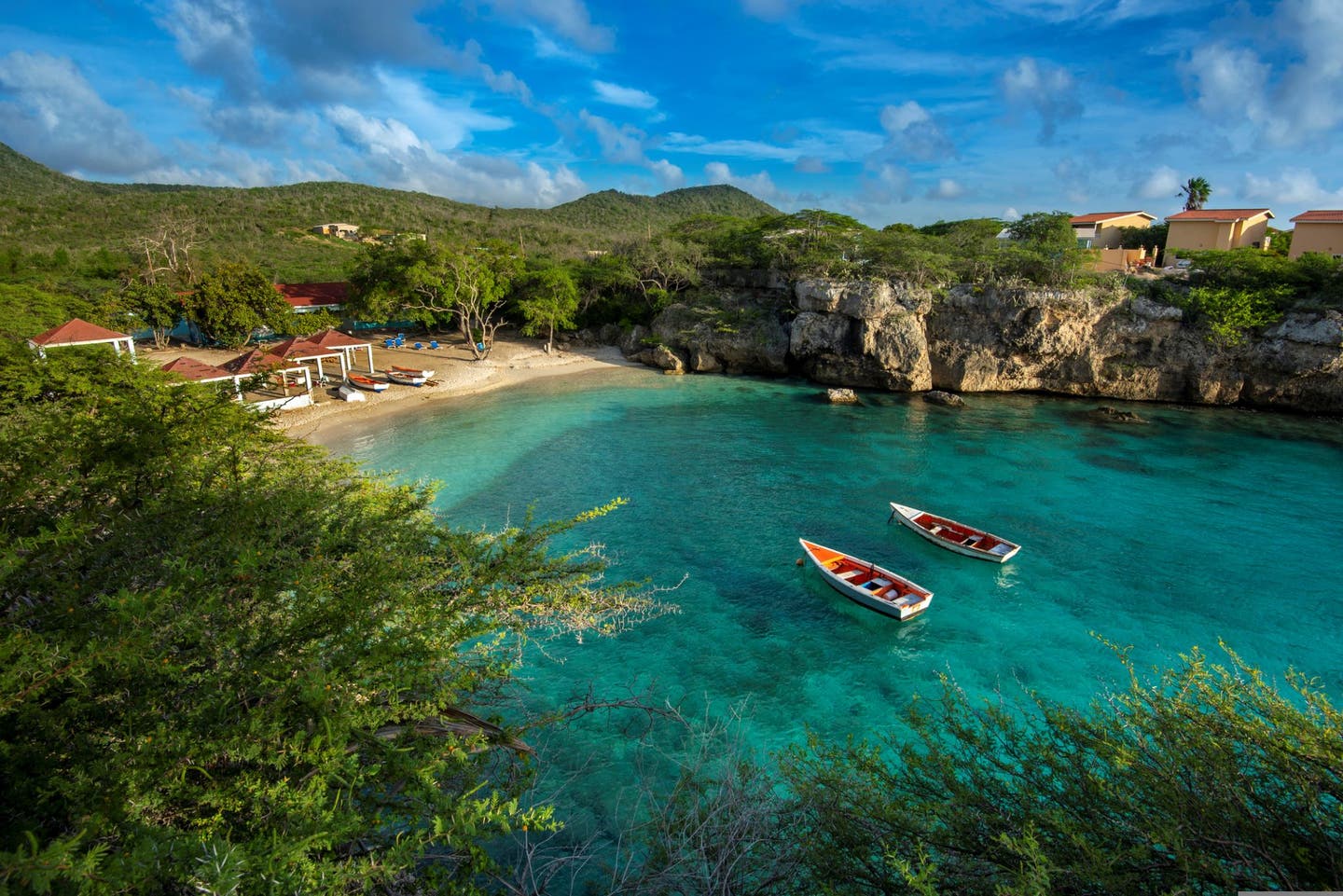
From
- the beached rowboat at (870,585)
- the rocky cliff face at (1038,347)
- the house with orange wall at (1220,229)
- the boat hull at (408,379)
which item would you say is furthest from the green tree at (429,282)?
the house with orange wall at (1220,229)

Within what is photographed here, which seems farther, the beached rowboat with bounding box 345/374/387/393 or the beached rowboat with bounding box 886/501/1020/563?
the beached rowboat with bounding box 345/374/387/393

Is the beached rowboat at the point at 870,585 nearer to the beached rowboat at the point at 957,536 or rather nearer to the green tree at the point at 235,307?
the beached rowboat at the point at 957,536

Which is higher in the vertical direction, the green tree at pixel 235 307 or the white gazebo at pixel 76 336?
the green tree at pixel 235 307

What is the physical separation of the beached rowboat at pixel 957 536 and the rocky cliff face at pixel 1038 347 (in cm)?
1882

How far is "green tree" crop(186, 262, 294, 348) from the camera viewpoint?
110 ft

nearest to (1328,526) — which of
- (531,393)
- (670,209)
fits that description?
(531,393)

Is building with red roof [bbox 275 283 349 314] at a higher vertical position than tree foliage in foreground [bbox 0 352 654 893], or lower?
higher

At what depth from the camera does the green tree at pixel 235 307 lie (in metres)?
33.6

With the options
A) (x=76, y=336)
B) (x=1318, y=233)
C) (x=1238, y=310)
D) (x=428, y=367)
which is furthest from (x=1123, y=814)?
(x=1318, y=233)

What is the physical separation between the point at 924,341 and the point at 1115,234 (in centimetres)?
2512

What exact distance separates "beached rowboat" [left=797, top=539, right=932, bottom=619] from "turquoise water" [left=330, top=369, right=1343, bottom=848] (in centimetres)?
43

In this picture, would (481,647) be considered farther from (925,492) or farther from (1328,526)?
(1328,526)

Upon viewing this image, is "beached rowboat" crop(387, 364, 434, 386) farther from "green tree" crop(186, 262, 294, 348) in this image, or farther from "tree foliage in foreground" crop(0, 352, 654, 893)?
"tree foliage in foreground" crop(0, 352, 654, 893)

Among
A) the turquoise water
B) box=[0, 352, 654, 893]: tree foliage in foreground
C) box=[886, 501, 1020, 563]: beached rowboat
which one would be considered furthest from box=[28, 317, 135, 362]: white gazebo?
box=[886, 501, 1020, 563]: beached rowboat
